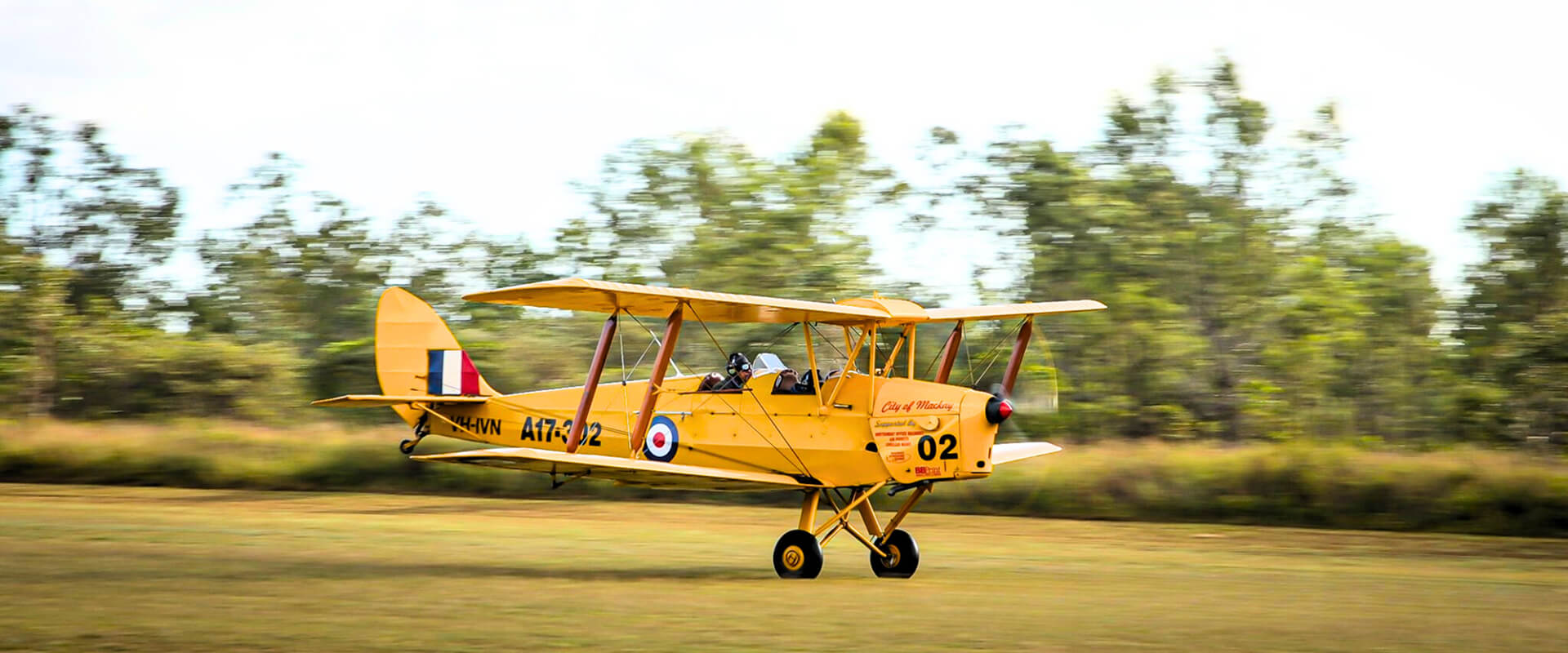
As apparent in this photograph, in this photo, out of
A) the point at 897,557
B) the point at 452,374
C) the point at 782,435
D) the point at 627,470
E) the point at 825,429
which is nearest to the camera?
the point at 627,470

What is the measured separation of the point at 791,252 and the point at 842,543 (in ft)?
42.5

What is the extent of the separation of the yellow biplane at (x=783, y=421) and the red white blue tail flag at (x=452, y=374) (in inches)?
57.1

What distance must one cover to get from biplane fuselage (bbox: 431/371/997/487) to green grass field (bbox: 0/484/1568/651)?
1.10m

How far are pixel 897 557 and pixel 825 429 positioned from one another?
153 centimetres

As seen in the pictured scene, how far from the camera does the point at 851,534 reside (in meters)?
12.5

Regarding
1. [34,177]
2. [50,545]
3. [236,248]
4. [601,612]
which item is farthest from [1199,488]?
[34,177]

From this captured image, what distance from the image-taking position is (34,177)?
130 ft

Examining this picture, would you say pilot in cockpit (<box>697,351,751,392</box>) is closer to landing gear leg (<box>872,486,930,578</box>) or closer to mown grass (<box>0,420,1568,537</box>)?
landing gear leg (<box>872,486,930,578</box>)

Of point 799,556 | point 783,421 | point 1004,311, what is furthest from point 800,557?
point 1004,311

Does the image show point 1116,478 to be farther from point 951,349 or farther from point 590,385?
point 590,385

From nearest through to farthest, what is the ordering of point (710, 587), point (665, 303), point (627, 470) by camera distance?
point (627, 470), point (710, 587), point (665, 303)

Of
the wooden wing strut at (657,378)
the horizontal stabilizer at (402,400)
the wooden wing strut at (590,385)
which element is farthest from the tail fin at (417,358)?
the wooden wing strut at (657,378)

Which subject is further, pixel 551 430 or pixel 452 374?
pixel 452 374

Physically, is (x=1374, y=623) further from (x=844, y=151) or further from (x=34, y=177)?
(x=34, y=177)
